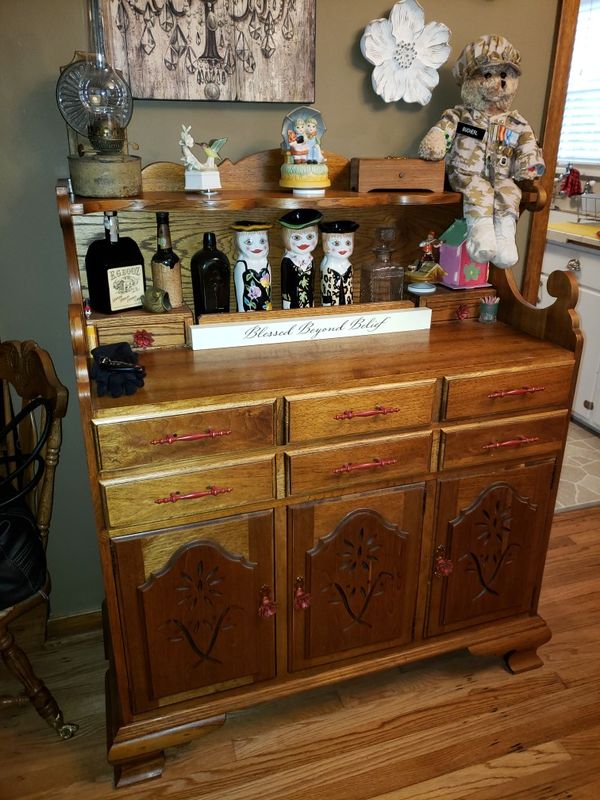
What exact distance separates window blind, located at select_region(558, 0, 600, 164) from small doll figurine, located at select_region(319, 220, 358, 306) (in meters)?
2.67

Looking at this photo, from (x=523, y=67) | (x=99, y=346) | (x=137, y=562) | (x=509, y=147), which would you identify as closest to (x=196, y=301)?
(x=99, y=346)

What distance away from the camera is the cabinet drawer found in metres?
1.65

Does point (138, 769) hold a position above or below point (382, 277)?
below

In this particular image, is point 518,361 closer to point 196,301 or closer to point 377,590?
point 377,590

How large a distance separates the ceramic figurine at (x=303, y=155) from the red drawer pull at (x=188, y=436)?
0.65 metres

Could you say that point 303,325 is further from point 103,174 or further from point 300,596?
point 300,596

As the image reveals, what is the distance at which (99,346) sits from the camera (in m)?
1.54

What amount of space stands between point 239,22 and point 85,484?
1.37m

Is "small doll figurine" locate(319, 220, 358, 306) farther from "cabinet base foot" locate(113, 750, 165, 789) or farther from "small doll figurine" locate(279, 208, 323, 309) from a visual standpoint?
"cabinet base foot" locate(113, 750, 165, 789)

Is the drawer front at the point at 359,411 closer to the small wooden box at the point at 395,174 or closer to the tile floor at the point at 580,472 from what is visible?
the small wooden box at the point at 395,174

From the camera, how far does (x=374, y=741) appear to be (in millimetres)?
1773

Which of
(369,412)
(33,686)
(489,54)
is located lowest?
(33,686)

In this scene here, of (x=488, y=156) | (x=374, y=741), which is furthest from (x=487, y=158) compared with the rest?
(x=374, y=741)

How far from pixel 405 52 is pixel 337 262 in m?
0.60
